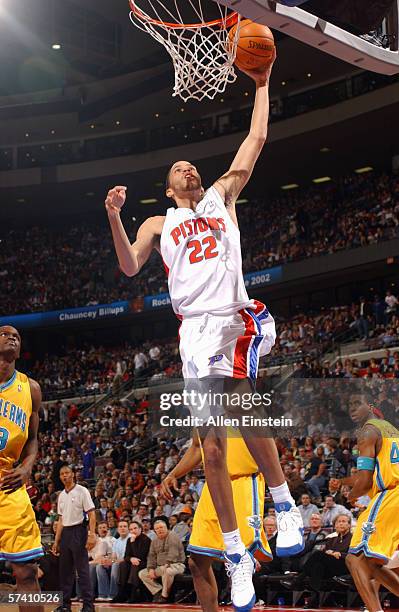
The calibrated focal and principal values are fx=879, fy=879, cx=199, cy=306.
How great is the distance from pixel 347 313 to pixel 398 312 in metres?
2.34

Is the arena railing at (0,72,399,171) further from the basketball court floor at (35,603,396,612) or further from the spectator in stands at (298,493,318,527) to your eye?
the basketball court floor at (35,603,396,612)

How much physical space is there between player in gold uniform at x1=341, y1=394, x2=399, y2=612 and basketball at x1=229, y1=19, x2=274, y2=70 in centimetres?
298

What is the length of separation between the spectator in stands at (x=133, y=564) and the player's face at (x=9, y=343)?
18.4ft

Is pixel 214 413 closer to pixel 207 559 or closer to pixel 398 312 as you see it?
pixel 207 559

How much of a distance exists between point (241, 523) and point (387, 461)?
141cm

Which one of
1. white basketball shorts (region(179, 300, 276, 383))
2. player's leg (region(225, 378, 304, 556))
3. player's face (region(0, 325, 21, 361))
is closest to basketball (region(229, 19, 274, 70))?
white basketball shorts (region(179, 300, 276, 383))

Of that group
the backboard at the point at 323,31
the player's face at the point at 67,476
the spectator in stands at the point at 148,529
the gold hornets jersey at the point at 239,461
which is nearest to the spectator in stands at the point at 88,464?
the spectator in stands at the point at 148,529

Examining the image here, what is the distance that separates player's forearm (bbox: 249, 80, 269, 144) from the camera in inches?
204

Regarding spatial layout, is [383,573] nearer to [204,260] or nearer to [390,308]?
[204,260]

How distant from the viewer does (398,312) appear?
19047 mm

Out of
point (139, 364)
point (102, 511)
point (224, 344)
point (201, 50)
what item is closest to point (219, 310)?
point (224, 344)

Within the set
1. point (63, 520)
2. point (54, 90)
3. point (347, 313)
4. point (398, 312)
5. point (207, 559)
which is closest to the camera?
point (207, 559)

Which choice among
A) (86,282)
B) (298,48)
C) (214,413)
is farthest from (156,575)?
(86,282)

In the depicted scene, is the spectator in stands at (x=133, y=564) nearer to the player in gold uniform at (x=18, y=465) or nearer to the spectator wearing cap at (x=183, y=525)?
the spectator wearing cap at (x=183, y=525)
